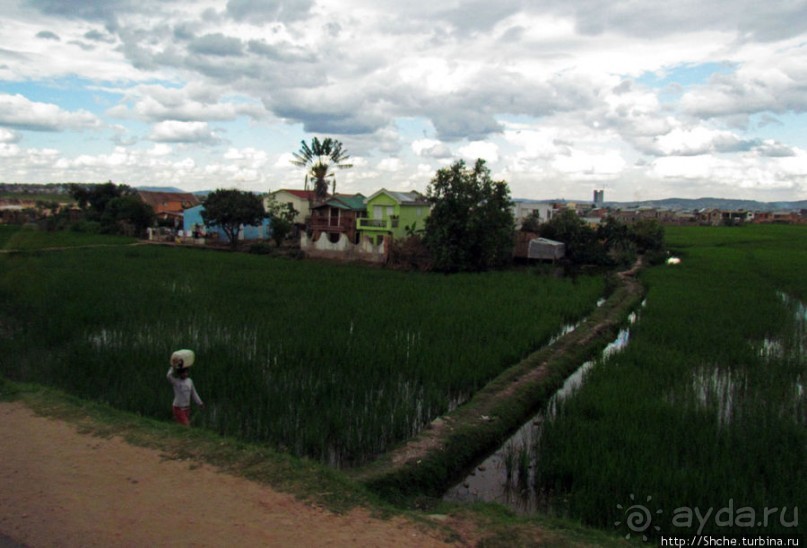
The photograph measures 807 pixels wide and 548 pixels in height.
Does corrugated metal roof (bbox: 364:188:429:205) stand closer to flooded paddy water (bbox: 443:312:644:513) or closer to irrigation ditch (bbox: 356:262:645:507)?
irrigation ditch (bbox: 356:262:645:507)

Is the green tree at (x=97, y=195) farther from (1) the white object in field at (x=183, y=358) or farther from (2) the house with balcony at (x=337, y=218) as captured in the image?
(1) the white object in field at (x=183, y=358)

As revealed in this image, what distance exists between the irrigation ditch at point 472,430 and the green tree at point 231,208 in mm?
26074

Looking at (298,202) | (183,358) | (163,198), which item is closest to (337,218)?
(298,202)

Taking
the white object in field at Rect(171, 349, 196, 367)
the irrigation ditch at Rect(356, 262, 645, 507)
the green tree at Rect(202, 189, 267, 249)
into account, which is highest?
the green tree at Rect(202, 189, 267, 249)

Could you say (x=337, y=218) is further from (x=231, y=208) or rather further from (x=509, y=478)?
(x=509, y=478)

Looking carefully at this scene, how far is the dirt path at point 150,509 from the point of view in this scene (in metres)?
4.17

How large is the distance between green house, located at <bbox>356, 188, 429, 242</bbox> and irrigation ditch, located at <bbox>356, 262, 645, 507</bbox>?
837 inches

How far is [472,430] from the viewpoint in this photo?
24.2ft

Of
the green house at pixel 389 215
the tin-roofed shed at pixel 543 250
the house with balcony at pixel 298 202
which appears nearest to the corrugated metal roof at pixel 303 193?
the house with balcony at pixel 298 202

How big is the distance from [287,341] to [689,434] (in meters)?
7.31

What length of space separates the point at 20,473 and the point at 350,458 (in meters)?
3.23

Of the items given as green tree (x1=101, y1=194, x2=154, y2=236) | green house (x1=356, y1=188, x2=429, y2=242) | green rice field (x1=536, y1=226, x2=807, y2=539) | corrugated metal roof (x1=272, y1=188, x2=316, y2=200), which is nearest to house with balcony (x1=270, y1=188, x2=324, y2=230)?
corrugated metal roof (x1=272, y1=188, x2=316, y2=200)

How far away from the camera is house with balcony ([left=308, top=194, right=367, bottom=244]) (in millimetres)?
35125

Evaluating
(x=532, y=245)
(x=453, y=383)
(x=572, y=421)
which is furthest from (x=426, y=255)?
Result: (x=572, y=421)
